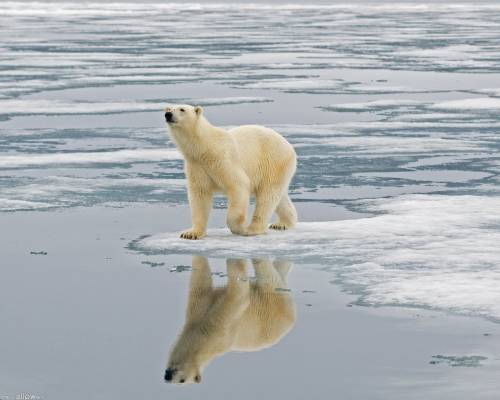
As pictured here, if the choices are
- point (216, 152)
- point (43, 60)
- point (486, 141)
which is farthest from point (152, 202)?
point (43, 60)

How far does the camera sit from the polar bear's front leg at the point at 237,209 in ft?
21.9

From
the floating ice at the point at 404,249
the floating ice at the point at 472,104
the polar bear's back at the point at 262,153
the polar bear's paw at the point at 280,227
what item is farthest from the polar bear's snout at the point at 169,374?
the floating ice at the point at 472,104

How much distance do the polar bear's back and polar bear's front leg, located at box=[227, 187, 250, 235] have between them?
0.62 ft

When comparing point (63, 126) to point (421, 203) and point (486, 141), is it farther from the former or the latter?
point (421, 203)

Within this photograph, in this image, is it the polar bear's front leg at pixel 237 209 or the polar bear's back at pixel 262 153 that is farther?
the polar bear's back at pixel 262 153

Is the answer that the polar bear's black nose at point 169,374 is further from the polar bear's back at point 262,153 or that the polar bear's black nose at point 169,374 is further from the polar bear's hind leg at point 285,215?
the polar bear's hind leg at point 285,215

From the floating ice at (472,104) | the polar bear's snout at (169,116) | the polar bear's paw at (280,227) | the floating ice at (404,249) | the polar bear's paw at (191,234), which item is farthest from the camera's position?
the floating ice at (472,104)

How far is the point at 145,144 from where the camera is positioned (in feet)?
37.0

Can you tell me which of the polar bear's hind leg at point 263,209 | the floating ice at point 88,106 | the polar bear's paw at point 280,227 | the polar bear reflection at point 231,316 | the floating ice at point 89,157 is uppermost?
the polar bear reflection at point 231,316

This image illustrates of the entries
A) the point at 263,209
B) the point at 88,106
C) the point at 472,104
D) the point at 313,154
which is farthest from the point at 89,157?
the point at 472,104

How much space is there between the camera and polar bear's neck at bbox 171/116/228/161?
6.66m

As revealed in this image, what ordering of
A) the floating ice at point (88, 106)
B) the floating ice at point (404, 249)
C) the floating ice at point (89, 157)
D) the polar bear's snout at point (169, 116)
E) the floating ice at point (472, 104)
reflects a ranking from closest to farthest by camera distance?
the floating ice at point (404, 249)
the polar bear's snout at point (169, 116)
the floating ice at point (89, 157)
the floating ice at point (88, 106)
the floating ice at point (472, 104)

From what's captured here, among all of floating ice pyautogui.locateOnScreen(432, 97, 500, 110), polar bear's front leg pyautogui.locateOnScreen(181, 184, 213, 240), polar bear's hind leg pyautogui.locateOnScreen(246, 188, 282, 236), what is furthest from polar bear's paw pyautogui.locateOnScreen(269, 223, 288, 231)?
floating ice pyautogui.locateOnScreen(432, 97, 500, 110)

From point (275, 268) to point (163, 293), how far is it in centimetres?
73
